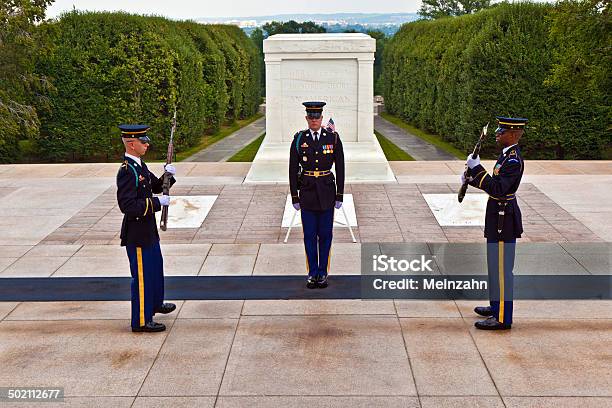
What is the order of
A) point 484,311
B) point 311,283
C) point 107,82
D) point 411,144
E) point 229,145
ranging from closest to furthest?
point 484,311 < point 311,283 < point 107,82 < point 411,144 < point 229,145

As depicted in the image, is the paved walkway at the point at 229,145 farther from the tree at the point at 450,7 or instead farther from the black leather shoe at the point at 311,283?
the tree at the point at 450,7

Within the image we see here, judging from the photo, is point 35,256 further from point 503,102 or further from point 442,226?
point 503,102

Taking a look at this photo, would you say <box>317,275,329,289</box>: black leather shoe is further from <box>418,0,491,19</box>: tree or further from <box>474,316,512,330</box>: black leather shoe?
<box>418,0,491,19</box>: tree

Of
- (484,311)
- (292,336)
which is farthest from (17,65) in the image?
(484,311)

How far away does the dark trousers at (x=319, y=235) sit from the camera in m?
6.34

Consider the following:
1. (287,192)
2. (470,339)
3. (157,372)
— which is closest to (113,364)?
(157,372)

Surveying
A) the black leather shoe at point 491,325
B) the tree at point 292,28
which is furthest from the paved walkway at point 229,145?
the tree at point 292,28

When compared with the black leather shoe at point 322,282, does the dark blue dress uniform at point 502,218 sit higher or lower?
higher

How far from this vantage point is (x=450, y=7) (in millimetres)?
49812

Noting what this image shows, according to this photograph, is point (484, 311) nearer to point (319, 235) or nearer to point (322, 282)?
point (322, 282)

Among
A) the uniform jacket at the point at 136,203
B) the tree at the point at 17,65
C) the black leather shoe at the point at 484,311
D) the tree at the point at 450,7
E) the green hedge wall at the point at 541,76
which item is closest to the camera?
the uniform jacket at the point at 136,203

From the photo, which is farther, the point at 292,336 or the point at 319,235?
the point at 319,235

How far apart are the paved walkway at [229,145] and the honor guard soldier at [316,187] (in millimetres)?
12597

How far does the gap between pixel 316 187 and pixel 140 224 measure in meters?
1.58
